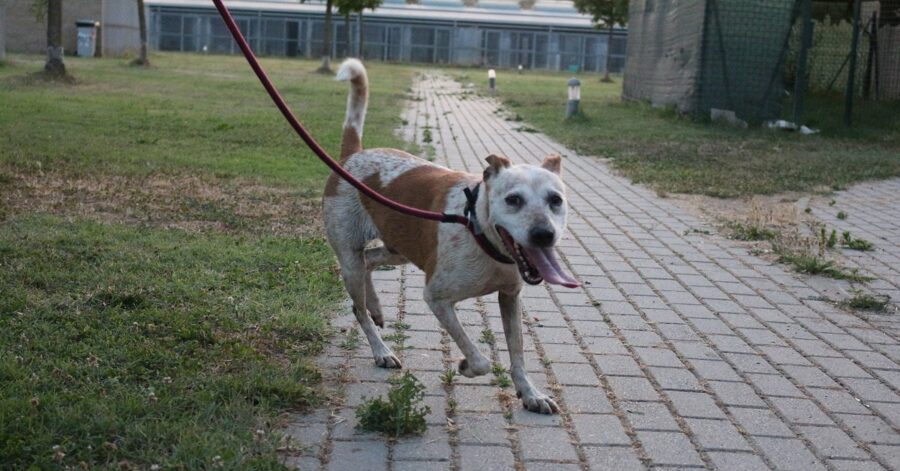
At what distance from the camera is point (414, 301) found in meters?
6.34

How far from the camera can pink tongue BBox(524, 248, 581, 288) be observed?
160 inches

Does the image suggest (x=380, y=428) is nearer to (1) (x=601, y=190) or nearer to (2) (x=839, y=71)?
(1) (x=601, y=190)

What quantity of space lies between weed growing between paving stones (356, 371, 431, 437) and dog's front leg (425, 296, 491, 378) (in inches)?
16.9

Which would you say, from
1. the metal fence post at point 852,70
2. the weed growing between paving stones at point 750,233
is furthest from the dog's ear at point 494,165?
the metal fence post at point 852,70

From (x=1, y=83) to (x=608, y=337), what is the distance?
20.2 m

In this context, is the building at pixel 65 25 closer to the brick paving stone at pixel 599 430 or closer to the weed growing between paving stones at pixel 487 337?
the weed growing between paving stones at pixel 487 337

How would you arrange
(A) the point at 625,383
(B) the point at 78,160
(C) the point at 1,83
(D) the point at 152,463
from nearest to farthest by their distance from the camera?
(D) the point at 152,463, (A) the point at 625,383, (B) the point at 78,160, (C) the point at 1,83

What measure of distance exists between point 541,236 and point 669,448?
1.01 metres

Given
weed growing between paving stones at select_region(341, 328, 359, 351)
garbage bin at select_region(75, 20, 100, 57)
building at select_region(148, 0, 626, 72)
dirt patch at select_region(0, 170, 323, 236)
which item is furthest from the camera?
building at select_region(148, 0, 626, 72)

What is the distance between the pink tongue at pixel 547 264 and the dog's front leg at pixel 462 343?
574mm

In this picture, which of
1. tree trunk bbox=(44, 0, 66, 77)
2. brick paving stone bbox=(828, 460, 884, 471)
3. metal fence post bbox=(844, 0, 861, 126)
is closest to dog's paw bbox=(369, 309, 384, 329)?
brick paving stone bbox=(828, 460, 884, 471)

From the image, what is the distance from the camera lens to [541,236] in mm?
4074

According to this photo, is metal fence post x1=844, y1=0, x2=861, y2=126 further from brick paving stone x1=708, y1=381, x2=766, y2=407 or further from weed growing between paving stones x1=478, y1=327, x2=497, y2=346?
brick paving stone x1=708, y1=381, x2=766, y2=407

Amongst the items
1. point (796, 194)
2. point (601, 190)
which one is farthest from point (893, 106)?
point (601, 190)
